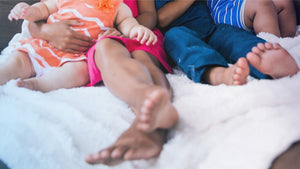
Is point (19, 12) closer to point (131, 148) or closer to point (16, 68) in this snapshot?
point (16, 68)

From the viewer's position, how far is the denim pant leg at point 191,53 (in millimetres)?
507

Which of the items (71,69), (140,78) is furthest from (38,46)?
(140,78)

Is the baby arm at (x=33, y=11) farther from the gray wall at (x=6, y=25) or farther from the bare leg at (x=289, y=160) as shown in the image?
the bare leg at (x=289, y=160)

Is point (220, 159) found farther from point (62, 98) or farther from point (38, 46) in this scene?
point (38, 46)

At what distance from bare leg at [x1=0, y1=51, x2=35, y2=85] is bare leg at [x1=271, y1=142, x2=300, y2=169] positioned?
58 centimetres

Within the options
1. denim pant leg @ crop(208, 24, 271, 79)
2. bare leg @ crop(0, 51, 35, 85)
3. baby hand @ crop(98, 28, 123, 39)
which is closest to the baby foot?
denim pant leg @ crop(208, 24, 271, 79)

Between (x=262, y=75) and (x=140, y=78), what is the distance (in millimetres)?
271

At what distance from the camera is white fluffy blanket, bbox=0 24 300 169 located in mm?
318

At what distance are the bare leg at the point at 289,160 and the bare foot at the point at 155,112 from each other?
15 cm

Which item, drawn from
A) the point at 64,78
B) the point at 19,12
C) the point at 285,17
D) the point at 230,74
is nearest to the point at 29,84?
the point at 64,78

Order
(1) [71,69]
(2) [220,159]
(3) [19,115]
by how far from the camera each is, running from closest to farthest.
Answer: (2) [220,159], (3) [19,115], (1) [71,69]

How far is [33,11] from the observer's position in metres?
0.64

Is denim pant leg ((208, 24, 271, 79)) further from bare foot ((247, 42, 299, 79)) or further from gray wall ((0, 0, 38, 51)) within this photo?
gray wall ((0, 0, 38, 51))

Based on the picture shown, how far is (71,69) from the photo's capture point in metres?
0.57
